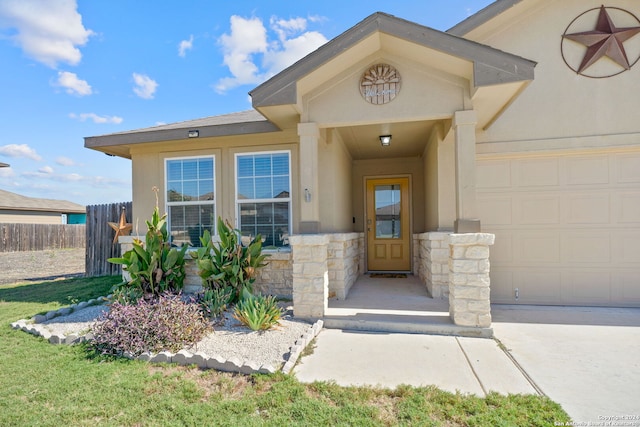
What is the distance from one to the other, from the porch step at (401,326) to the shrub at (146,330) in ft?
5.54

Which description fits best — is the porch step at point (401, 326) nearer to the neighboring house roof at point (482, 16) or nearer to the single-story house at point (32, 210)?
the neighboring house roof at point (482, 16)

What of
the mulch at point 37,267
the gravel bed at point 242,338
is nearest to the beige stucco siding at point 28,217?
the mulch at point 37,267

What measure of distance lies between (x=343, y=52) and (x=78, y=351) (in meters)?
4.76

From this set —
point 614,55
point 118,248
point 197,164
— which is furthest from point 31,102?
point 614,55

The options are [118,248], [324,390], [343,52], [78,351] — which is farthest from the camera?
[118,248]

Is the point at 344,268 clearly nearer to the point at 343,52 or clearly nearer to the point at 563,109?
the point at 343,52

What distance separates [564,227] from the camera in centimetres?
510

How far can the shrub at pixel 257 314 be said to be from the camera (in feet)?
12.6

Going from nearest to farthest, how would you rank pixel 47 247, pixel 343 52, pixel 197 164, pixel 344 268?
pixel 343 52 → pixel 344 268 → pixel 197 164 → pixel 47 247

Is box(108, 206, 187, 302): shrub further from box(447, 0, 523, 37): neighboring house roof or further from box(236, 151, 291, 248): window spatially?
box(447, 0, 523, 37): neighboring house roof

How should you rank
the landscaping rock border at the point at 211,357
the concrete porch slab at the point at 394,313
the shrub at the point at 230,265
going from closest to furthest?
the landscaping rock border at the point at 211,357, the concrete porch slab at the point at 394,313, the shrub at the point at 230,265

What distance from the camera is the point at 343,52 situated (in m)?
4.04

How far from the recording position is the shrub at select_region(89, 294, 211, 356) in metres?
3.35

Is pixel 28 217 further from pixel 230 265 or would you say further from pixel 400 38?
pixel 400 38
